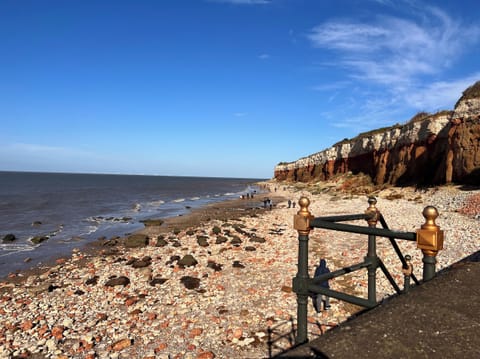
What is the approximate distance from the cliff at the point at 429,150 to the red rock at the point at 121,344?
2892 centimetres

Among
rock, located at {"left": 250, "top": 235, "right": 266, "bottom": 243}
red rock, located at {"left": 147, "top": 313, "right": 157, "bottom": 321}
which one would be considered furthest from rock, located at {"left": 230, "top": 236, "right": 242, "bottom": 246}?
red rock, located at {"left": 147, "top": 313, "right": 157, "bottom": 321}

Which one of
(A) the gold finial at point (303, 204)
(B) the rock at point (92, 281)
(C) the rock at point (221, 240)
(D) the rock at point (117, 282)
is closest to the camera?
(A) the gold finial at point (303, 204)

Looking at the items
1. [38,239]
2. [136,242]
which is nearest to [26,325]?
[136,242]

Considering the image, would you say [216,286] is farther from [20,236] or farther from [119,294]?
[20,236]

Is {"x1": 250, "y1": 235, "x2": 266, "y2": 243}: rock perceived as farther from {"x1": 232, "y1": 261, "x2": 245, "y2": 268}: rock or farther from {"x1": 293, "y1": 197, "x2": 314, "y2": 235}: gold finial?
{"x1": 293, "y1": 197, "x2": 314, "y2": 235}: gold finial

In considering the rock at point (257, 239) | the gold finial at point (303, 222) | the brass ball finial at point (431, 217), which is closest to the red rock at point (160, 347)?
the gold finial at point (303, 222)

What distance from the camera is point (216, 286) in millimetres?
12055

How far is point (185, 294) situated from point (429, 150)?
1292 inches

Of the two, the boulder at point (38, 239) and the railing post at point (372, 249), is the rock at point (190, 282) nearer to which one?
the railing post at point (372, 249)

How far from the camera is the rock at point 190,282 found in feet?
40.0

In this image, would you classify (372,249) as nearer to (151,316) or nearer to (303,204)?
(303,204)

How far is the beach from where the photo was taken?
8.30 meters

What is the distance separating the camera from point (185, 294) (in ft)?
37.8

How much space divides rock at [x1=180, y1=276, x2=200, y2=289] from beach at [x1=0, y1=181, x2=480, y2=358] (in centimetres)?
4
